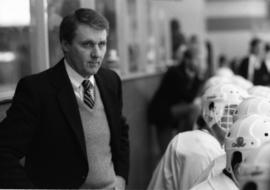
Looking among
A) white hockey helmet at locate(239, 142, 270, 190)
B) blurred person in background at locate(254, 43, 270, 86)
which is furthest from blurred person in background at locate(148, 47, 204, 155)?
white hockey helmet at locate(239, 142, 270, 190)

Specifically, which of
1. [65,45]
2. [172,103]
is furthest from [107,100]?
[172,103]

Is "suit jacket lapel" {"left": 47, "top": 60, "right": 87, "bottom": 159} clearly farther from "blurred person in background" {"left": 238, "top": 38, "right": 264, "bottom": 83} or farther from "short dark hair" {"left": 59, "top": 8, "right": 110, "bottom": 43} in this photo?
"blurred person in background" {"left": 238, "top": 38, "right": 264, "bottom": 83}

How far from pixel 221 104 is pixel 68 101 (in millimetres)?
1637

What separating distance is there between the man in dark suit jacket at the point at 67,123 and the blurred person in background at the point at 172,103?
561cm

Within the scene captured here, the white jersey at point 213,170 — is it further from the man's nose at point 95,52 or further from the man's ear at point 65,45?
the man's ear at point 65,45

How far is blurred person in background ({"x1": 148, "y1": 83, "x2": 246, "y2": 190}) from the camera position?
4.51 meters

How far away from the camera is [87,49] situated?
12.6ft

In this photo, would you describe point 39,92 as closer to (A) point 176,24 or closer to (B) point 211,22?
(A) point 176,24

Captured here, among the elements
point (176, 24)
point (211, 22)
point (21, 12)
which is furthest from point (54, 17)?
point (211, 22)

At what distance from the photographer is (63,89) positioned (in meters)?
3.81

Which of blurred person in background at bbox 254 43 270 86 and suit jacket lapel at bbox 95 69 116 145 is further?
blurred person in background at bbox 254 43 270 86

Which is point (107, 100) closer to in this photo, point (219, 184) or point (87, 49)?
point (87, 49)

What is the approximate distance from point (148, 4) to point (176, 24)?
3.20 m

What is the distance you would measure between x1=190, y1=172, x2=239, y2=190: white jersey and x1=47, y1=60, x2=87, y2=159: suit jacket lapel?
76 centimetres
